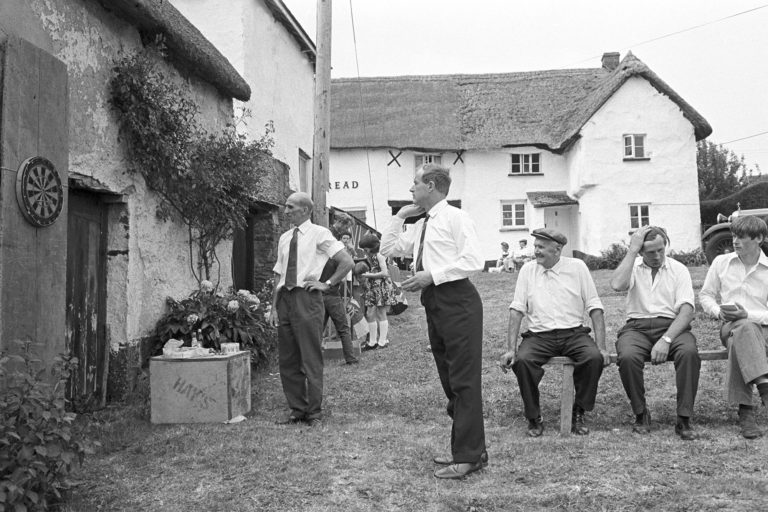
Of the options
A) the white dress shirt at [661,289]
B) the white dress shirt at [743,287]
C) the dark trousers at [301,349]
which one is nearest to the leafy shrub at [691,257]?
the white dress shirt at [743,287]

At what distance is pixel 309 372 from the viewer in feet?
17.9

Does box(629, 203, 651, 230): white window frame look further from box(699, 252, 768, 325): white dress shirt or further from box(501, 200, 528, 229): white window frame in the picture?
box(699, 252, 768, 325): white dress shirt

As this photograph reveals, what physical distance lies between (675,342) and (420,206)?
222cm

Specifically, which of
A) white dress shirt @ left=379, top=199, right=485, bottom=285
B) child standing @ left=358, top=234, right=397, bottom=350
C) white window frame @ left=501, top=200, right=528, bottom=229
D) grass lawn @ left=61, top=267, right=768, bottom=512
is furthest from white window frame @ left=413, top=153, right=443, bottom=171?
white dress shirt @ left=379, top=199, right=485, bottom=285

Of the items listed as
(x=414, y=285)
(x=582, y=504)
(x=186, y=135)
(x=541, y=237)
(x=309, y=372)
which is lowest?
(x=582, y=504)

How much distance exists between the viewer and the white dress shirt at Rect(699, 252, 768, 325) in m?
5.27

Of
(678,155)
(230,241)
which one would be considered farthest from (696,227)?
(230,241)

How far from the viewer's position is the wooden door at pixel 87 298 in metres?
5.56

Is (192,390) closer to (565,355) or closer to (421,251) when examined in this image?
(421,251)

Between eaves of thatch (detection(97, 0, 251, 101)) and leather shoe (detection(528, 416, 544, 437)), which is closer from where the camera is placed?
leather shoe (detection(528, 416, 544, 437))

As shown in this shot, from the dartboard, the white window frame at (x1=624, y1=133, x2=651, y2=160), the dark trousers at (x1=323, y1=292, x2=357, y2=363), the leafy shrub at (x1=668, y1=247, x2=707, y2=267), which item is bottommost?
the dark trousers at (x1=323, y1=292, x2=357, y2=363)

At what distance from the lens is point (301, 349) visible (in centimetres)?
545

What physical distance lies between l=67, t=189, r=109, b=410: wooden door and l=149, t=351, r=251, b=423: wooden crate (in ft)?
2.21

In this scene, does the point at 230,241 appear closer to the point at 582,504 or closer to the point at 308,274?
the point at 308,274
